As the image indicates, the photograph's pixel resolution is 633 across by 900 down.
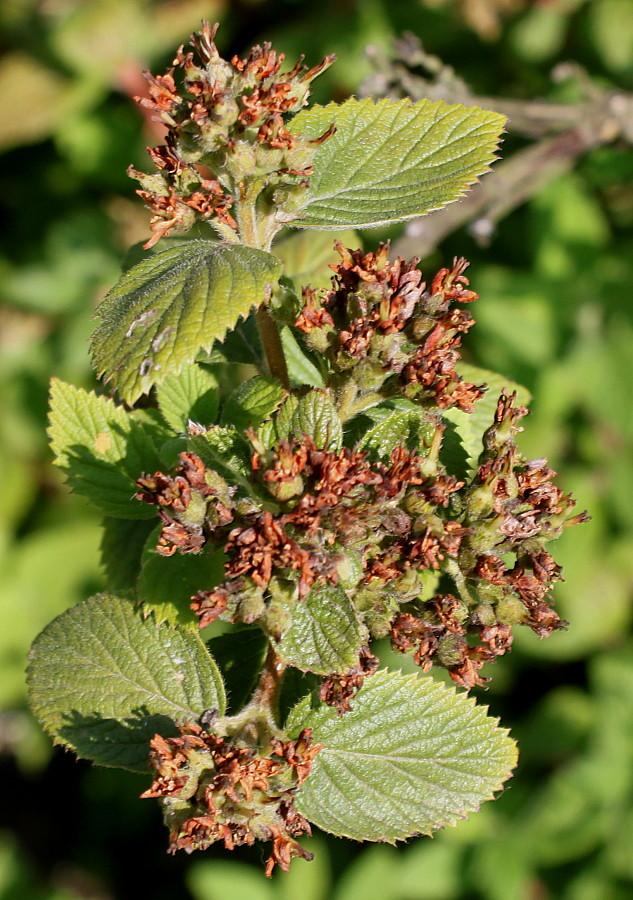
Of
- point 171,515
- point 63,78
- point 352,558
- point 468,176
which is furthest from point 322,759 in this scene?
point 63,78

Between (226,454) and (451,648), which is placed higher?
(226,454)

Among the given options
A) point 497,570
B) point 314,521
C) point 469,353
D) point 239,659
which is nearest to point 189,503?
point 314,521

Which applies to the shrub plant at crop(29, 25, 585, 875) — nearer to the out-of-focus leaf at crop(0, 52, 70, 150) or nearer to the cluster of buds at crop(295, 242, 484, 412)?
the cluster of buds at crop(295, 242, 484, 412)

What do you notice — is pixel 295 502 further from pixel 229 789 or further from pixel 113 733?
pixel 113 733

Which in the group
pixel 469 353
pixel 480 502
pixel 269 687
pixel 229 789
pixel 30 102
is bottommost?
pixel 229 789

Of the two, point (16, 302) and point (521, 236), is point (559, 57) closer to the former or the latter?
point (521, 236)
